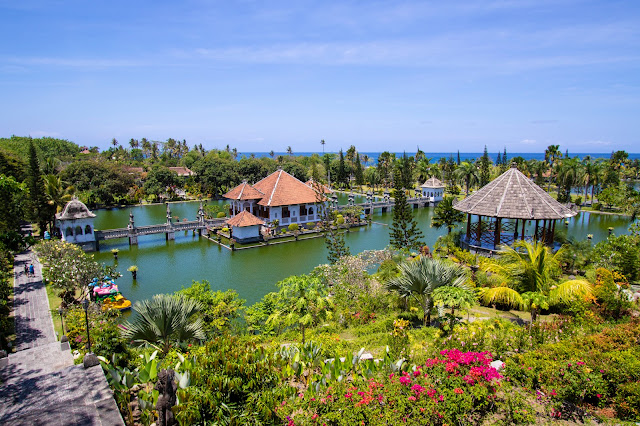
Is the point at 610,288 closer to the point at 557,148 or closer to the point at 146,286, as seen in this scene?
the point at 146,286

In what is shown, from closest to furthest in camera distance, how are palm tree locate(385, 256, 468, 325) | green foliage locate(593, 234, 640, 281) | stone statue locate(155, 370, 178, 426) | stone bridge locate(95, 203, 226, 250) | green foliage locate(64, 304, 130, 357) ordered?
stone statue locate(155, 370, 178, 426)
green foliage locate(64, 304, 130, 357)
palm tree locate(385, 256, 468, 325)
green foliage locate(593, 234, 640, 281)
stone bridge locate(95, 203, 226, 250)

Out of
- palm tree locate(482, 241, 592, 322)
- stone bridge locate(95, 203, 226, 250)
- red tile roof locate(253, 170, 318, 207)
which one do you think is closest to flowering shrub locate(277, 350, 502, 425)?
palm tree locate(482, 241, 592, 322)

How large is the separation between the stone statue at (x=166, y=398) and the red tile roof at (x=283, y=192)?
25.2 m

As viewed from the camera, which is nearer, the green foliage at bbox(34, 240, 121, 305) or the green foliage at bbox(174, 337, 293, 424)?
the green foliage at bbox(174, 337, 293, 424)

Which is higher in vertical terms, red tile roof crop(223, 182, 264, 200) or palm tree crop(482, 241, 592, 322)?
red tile roof crop(223, 182, 264, 200)

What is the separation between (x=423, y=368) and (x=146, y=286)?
641 inches

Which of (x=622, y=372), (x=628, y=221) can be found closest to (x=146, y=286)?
(x=622, y=372)

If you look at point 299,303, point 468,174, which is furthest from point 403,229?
point 468,174

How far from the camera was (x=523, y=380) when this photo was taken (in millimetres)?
7062

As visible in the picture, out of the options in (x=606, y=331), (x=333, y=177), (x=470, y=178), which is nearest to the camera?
(x=606, y=331)

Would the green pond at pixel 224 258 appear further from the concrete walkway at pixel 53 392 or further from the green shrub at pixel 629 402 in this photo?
the green shrub at pixel 629 402

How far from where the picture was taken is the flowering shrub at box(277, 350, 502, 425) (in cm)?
574

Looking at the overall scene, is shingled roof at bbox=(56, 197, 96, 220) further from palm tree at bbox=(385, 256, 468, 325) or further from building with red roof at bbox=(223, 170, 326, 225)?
palm tree at bbox=(385, 256, 468, 325)

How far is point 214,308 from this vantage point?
1160cm
